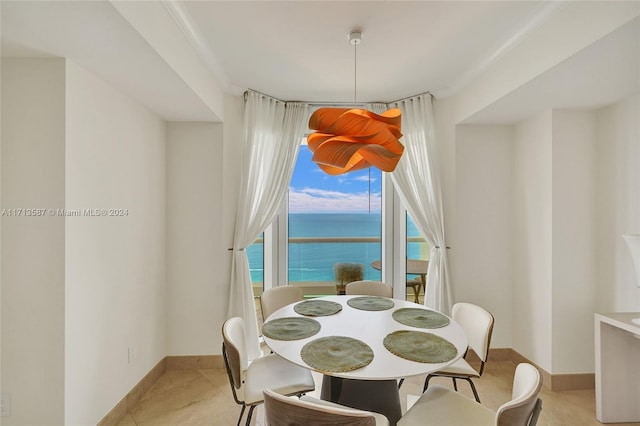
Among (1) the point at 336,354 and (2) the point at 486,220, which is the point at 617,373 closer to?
(2) the point at 486,220

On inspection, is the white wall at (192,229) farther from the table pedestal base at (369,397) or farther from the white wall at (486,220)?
the white wall at (486,220)

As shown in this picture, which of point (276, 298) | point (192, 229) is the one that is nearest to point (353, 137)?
point (276, 298)

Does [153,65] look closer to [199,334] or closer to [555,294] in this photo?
[199,334]

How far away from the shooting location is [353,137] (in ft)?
5.20

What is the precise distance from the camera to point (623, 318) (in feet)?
6.65

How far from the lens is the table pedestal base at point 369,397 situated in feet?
5.62

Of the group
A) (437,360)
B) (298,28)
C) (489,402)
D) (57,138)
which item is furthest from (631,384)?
(57,138)

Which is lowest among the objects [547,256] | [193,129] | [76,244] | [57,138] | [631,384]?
[631,384]

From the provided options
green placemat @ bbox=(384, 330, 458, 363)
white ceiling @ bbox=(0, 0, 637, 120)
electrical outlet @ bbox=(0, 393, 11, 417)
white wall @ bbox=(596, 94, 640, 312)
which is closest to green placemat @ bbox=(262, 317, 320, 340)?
green placemat @ bbox=(384, 330, 458, 363)

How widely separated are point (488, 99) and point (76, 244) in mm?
3052

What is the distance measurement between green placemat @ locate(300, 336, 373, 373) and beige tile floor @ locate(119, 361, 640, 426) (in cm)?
105

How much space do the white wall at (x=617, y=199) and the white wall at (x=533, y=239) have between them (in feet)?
1.32

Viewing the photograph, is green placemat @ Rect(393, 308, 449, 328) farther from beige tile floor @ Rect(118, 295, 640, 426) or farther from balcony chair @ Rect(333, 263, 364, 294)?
balcony chair @ Rect(333, 263, 364, 294)

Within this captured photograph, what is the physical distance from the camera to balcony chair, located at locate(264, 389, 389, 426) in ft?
3.58
